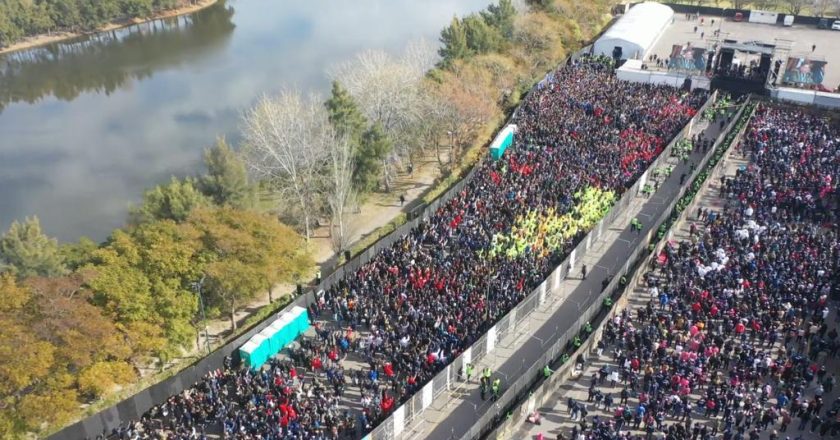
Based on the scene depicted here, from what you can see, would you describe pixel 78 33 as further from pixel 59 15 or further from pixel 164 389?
pixel 164 389

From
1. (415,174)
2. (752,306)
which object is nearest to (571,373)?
(752,306)

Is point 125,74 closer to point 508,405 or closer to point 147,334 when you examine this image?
point 147,334

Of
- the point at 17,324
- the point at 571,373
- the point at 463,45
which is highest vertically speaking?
the point at 463,45

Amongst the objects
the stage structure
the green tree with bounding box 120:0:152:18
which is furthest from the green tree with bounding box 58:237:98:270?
the green tree with bounding box 120:0:152:18

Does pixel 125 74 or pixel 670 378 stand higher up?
pixel 125 74

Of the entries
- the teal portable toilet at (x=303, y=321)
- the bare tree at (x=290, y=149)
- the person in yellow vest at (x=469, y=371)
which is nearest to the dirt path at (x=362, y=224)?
the bare tree at (x=290, y=149)

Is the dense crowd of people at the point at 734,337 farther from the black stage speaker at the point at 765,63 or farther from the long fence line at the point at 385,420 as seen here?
the black stage speaker at the point at 765,63
